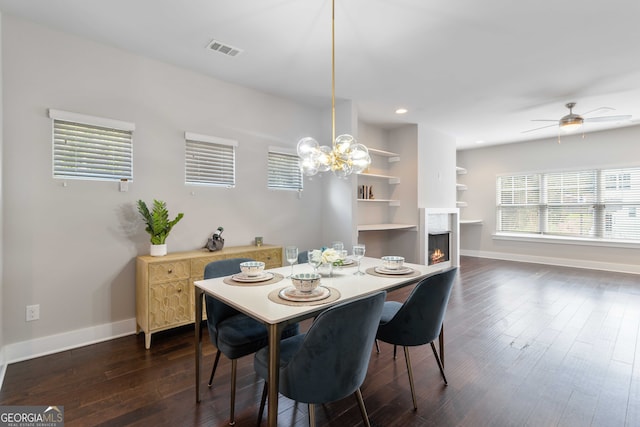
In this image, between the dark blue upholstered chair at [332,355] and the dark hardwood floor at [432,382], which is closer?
the dark blue upholstered chair at [332,355]

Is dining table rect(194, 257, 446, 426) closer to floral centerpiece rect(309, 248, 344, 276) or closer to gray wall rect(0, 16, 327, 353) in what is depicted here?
floral centerpiece rect(309, 248, 344, 276)

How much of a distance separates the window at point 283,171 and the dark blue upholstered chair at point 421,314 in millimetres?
2698

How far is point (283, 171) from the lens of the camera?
4.28 metres

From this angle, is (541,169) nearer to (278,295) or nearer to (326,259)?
(326,259)

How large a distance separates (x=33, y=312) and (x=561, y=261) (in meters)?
8.56

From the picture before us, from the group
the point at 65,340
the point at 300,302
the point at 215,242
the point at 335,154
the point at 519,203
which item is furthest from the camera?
the point at 519,203

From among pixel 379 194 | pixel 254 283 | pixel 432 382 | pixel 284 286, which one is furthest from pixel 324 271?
pixel 379 194

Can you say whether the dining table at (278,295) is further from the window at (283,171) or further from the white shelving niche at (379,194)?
the white shelving niche at (379,194)

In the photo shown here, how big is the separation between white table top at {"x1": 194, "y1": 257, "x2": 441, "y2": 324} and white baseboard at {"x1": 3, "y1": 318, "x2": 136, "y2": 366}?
1.68 m

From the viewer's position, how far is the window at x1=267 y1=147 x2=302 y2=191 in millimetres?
4145

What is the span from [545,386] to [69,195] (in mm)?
4145

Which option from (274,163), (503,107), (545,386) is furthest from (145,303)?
(503,107)

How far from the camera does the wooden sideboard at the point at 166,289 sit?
2.75 metres

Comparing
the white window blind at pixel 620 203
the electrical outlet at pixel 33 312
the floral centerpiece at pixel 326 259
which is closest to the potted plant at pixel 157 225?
the electrical outlet at pixel 33 312
